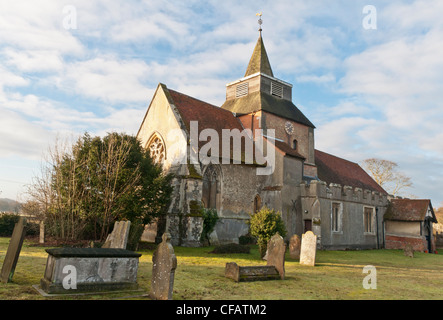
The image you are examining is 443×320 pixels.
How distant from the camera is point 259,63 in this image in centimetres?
2886

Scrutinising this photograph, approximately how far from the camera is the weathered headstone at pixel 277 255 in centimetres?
939

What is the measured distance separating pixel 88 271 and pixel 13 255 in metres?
1.83

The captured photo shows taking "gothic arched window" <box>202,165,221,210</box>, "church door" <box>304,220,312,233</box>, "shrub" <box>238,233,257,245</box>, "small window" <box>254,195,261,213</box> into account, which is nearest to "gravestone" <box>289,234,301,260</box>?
"shrub" <box>238,233,257,245</box>

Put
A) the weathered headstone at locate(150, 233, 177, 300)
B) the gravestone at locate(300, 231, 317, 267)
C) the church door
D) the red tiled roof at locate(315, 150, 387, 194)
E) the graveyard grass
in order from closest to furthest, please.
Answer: the weathered headstone at locate(150, 233, 177, 300)
the graveyard grass
the gravestone at locate(300, 231, 317, 267)
the church door
the red tiled roof at locate(315, 150, 387, 194)

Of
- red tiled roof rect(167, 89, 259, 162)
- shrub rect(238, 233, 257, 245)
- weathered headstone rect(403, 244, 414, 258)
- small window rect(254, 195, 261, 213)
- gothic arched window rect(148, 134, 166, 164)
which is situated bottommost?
weathered headstone rect(403, 244, 414, 258)

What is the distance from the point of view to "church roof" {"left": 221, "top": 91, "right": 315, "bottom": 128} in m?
25.5

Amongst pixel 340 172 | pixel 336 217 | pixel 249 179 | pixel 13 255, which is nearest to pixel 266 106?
pixel 249 179

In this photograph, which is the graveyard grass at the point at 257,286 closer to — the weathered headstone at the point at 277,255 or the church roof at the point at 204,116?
the weathered headstone at the point at 277,255

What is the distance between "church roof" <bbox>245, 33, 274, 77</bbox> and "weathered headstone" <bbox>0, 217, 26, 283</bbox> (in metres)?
24.3

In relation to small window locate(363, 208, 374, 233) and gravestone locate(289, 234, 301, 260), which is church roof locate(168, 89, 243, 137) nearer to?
gravestone locate(289, 234, 301, 260)

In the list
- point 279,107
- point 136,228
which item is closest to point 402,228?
point 279,107
